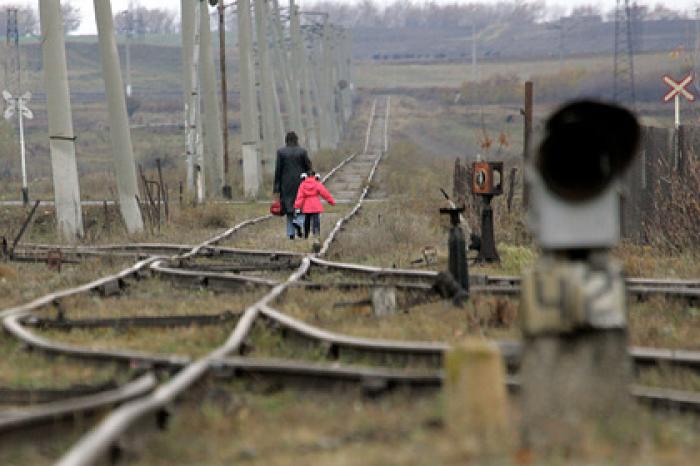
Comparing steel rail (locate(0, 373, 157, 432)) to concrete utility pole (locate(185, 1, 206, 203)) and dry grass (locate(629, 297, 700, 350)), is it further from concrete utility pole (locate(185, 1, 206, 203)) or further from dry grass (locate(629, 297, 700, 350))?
concrete utility pole (locate(185, 1, 206, 203))

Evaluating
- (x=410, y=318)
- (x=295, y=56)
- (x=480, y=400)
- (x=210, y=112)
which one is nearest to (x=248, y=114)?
(x=210, y=112)

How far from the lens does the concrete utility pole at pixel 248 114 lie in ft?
139

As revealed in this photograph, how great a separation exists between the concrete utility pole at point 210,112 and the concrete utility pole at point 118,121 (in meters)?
13.0

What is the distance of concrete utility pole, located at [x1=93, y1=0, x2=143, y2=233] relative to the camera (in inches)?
1040

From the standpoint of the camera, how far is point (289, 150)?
866 inches

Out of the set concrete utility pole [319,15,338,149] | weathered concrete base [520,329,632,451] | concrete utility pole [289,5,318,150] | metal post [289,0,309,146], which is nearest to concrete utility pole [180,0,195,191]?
weathered concrete base [520,329,632,451]

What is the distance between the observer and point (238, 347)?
9.34 meters

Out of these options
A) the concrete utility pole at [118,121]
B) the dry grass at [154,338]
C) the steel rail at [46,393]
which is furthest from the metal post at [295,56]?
the steel rail at [46,393]

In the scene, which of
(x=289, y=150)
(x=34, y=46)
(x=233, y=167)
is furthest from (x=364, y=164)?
(x=34, y=46)

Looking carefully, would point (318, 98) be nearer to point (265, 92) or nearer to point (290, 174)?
point (265, 92)

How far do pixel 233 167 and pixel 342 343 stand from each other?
53763 millimetres

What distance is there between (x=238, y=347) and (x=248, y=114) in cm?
3558

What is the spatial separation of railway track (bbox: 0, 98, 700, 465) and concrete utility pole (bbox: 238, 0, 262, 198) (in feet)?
73.4

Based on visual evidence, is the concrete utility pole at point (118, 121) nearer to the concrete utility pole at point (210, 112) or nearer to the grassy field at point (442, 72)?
the concrete utility pole at point (210, 112)
